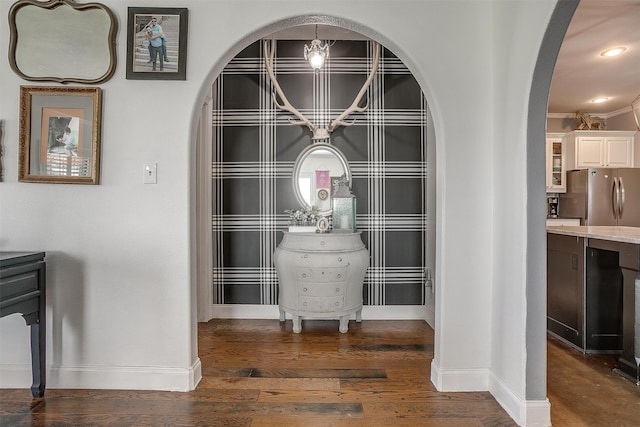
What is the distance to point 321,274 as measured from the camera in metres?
2.97

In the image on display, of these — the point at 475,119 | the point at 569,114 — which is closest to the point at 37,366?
the point at 475,119

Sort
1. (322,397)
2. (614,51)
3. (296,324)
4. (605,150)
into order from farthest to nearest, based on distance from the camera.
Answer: (605,150) → (614,51) → (296,324) → (322,397)

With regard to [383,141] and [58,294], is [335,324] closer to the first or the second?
[383,141]

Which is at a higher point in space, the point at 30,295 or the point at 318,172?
the point at 318,172

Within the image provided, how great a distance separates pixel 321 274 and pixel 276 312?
795 millimetres

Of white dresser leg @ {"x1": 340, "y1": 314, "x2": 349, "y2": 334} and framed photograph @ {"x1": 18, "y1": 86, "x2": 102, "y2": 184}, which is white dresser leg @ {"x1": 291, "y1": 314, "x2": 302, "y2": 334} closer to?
white dresser leg @ {"x1": 340, "y1": 314, "x2": 349, "y2": 334}

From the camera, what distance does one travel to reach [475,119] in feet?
6.89

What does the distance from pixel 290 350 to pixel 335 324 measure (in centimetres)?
70

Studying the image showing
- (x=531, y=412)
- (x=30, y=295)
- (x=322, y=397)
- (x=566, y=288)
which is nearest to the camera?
(x=531, y=412)

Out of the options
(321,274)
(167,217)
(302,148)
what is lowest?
(321,274)

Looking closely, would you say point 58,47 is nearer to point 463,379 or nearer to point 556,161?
point 463,379

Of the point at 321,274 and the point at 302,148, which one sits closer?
the point at 321,274

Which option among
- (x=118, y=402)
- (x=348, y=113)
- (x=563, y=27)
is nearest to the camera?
(x=563, y=27)

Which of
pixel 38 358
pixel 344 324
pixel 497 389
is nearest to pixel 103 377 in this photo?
pixel 38 358
